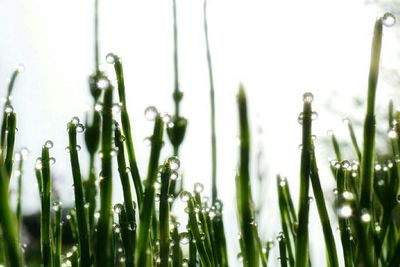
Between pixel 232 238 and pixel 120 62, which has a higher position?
pixel 120 62

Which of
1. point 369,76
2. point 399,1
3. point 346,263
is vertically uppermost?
point 399,1

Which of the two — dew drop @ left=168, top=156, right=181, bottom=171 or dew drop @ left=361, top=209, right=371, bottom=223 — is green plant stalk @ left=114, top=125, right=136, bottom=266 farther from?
dew drop @ left=361, top=209, right=371, bottom=223

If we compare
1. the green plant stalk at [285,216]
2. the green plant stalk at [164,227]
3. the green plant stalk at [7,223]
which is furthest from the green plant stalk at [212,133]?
the green plant stalk at [7,223]

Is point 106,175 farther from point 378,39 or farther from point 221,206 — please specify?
point 221,206

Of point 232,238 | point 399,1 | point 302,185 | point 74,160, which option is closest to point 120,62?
point 74,160

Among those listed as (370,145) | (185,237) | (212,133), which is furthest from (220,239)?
(212,133)

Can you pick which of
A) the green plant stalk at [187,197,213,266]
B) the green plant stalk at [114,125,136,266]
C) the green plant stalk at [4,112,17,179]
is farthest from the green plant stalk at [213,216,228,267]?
the green plant stalk at [4,112,17,179]

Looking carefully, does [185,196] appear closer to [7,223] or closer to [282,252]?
[282,252]
